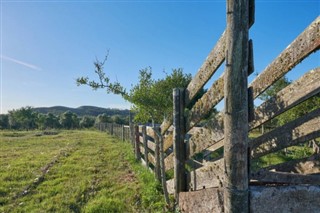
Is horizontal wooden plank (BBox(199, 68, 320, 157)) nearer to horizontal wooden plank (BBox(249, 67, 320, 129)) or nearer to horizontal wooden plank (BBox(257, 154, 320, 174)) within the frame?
horizontal wooden plank (BBox(249, 67, 320, 129))

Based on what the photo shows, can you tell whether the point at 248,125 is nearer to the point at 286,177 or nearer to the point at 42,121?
the point at 286,177

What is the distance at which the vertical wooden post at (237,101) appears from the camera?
2094 mm

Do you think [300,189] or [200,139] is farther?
[200,139]

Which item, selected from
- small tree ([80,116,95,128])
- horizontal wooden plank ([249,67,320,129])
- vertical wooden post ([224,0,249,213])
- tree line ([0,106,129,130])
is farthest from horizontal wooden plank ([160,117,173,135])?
small tree ([80,116,95,128])

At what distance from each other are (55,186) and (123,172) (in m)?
2.21

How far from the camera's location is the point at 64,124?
2387 inches

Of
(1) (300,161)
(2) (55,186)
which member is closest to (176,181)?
(1) (300,161)

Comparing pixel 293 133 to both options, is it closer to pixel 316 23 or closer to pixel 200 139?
pixel 200 139

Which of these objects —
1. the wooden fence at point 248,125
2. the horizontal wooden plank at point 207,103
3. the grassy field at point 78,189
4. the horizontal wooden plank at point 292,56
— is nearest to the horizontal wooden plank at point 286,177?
the wooden fence at point 248,125

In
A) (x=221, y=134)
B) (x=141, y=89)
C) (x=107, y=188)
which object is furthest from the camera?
(x=107, y=188)

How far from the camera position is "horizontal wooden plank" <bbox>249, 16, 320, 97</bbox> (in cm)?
187

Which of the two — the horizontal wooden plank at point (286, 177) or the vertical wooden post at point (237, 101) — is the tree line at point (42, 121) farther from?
the vertical wooden post at point (237, 101)

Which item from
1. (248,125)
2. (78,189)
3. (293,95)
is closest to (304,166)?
(293,95)

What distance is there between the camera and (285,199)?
2182mm
